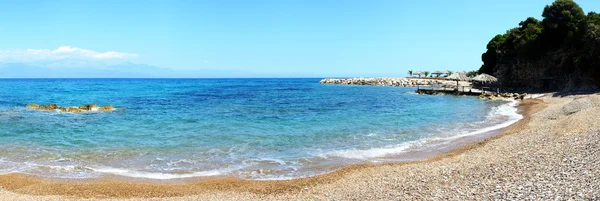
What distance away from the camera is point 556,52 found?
43.0m

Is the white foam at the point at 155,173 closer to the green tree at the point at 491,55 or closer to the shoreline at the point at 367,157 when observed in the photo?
the shoreline at the point at 367,157

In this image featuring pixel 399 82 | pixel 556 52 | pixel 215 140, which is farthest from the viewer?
pixel 399 82

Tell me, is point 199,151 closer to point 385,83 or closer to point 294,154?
point 294,154

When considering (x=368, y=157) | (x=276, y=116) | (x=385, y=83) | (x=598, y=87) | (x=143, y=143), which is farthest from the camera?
(x=385, y=83)

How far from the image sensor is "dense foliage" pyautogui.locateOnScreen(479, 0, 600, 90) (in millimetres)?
36625

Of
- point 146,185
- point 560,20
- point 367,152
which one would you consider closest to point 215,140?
point 146,185

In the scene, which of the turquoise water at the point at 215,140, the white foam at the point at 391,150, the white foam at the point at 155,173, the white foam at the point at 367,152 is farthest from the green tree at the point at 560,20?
the white foam at the point at 155,173

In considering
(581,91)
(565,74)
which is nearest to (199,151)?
(581,91)

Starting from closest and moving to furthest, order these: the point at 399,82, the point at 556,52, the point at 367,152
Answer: the point at 367,152 → the point at 556,52 → the point at 399,82

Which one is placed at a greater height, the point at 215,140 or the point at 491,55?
the point at 491,55

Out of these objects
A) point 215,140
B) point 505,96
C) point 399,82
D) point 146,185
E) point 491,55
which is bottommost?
point 146,185

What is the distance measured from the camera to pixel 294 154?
1557cm

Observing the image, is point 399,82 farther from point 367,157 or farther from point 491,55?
point 367,157

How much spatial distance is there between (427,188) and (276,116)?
19122 mm
